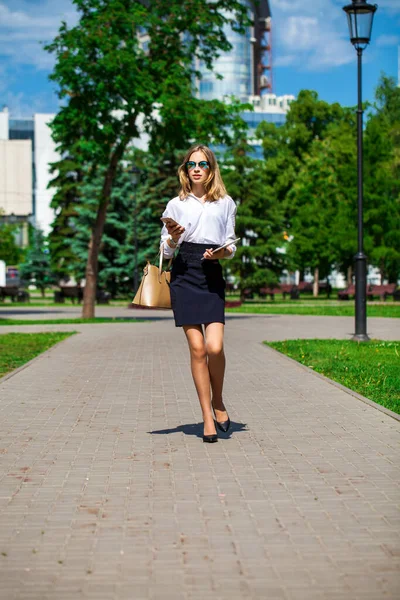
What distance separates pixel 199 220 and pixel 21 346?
1069cm

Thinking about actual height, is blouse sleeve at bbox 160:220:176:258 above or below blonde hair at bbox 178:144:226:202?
below

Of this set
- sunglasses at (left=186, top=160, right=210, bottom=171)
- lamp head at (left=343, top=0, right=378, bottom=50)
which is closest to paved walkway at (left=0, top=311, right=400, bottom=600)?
sunglasses at (left=186, top=160, right=210, bottom=171)

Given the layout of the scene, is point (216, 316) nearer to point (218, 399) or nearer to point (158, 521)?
point (218, 399)

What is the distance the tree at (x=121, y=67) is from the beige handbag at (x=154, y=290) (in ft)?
64.1

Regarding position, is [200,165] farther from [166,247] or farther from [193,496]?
[193,496]

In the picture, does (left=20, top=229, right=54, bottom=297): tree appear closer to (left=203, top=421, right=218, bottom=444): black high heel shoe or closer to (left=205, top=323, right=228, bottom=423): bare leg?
(left=205, top=323, right=228, bottom=423): bare leg

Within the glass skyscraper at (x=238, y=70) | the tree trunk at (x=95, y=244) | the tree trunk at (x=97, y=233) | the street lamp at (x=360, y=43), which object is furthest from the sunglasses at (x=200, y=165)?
the glass skyscraper at (x=238, y=70)

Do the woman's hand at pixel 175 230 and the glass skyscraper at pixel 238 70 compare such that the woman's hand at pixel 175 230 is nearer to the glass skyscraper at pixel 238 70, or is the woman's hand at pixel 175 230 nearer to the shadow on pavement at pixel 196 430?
the shadow on pavement at pixel 196 430

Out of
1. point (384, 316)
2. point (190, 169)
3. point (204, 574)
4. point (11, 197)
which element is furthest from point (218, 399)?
point (11, 197)

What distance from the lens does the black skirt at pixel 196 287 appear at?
7.27 meters

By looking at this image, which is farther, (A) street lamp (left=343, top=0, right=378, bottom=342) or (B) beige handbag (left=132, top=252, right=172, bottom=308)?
(A) street lamp (left=343, top=0, right=378, bottom=342)

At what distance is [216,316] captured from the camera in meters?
7.38

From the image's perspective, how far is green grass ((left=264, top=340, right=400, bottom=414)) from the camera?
411 inches

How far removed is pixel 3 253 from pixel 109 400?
63469mm
